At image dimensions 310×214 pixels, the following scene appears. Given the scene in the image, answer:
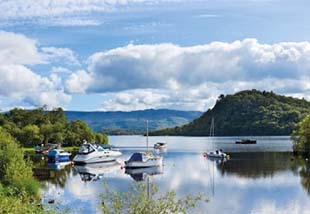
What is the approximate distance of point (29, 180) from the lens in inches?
1596

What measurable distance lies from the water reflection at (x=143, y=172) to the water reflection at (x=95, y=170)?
3.63 m

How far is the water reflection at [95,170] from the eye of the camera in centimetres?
7002

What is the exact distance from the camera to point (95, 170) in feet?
271

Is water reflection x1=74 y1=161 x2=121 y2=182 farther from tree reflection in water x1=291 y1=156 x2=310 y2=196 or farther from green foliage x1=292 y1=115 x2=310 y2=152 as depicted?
green foliage x1=292 y1=115 x2=310 y2=152

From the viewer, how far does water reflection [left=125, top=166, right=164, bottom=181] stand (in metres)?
71.1

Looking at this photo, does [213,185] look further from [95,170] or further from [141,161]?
[95,170]

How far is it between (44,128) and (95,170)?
5238cm

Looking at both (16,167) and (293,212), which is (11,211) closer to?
(16,167)

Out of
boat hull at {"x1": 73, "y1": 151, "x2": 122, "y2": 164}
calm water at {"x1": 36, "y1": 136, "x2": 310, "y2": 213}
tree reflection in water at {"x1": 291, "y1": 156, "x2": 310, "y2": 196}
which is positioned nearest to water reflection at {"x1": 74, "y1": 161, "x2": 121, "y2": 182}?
calm water at {"x1": 36, "y1": 136, "x2": 310, "y2": 213}

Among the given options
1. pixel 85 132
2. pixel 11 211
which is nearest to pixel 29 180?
pixel 11 211

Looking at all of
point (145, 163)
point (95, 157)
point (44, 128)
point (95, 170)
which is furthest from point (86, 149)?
point (44, 128)

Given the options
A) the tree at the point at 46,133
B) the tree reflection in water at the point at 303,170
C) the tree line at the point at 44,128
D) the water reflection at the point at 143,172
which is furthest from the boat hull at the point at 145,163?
the tree at the point at 46,133

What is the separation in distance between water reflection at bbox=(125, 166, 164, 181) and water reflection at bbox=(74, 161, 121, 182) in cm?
363

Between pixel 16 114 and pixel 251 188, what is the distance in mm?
99153
